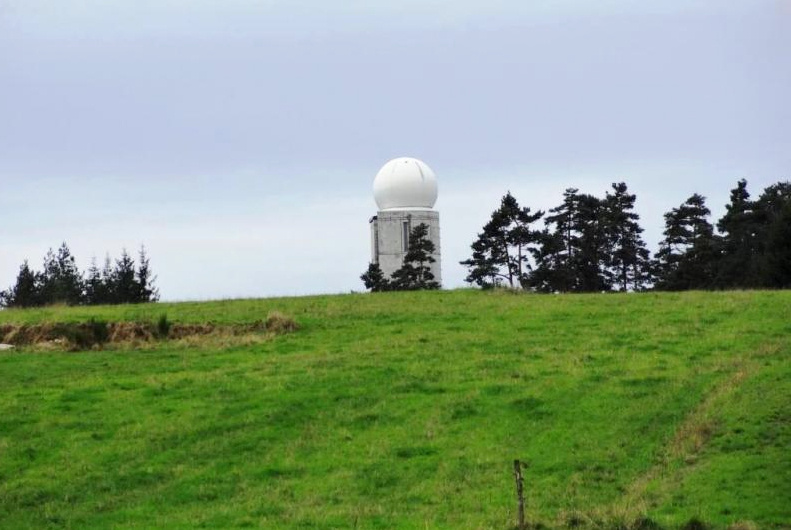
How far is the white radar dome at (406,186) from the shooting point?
352ft

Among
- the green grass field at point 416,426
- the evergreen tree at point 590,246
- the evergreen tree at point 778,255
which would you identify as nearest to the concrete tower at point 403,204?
the evergreen tree at point 590,246

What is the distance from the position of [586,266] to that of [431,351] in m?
54.2

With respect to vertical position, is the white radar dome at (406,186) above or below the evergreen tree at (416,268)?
above

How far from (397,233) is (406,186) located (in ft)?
12.7

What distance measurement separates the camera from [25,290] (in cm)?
10175

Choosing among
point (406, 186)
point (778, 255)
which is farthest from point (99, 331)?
point (406, 186)

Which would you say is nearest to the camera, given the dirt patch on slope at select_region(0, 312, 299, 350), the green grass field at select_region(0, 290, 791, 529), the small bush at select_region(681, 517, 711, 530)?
the small bush at select_region(681, 517, 711, 530)

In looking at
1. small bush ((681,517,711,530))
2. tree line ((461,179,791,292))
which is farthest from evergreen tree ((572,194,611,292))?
small bush ((681,517,711,530))

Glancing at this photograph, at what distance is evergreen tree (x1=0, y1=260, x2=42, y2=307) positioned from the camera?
9869cm

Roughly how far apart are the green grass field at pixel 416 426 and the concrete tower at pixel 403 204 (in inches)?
2485

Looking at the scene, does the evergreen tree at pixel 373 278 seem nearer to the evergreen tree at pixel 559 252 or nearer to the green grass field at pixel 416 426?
the evergreen tree at pixel 559 252

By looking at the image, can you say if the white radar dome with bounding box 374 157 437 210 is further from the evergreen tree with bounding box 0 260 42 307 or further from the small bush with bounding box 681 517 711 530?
the small bush with bounding box 681 517 711 530

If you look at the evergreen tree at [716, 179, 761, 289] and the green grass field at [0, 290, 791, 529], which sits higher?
the evergreen tree at [716, 179, 761, 289]

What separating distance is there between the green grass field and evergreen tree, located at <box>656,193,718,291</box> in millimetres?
45728
